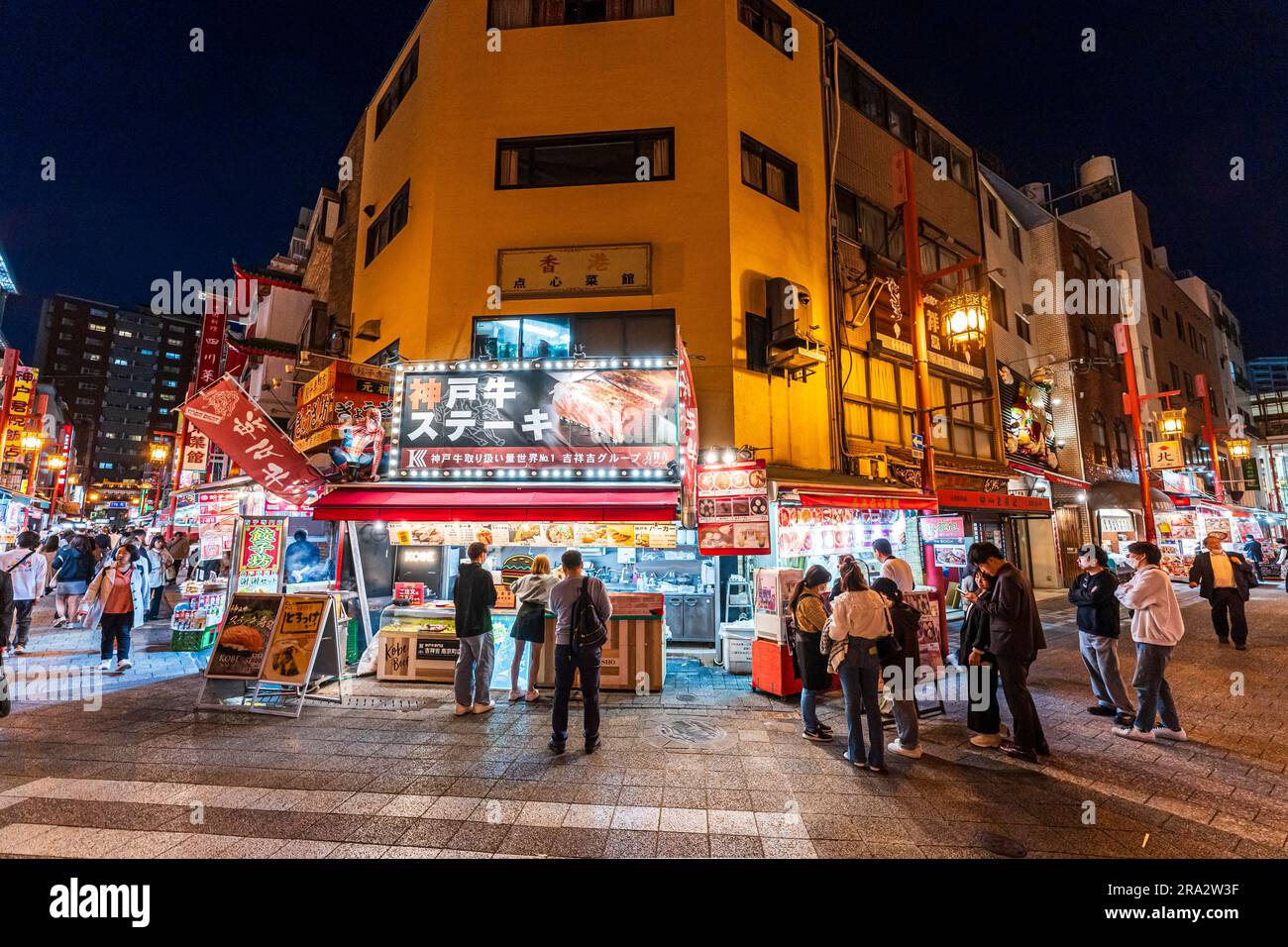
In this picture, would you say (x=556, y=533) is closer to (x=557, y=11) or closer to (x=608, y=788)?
(x=608, y=788)

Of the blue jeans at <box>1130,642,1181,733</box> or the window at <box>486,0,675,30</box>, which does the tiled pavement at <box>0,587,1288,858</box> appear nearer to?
the blue jeans at <box>1130,642,1181,733</box>

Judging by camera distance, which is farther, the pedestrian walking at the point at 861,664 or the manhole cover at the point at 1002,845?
the pedestrian walking at the point at 861,664

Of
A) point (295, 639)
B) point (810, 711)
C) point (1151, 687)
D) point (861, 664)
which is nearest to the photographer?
point (861, 664)

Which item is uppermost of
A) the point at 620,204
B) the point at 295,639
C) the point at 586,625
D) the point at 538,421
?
the point at 620,204

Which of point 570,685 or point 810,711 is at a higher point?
point 570,685

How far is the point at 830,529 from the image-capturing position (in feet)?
38.5

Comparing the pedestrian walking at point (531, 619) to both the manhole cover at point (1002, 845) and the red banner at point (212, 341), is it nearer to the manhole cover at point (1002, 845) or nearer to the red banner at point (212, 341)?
the manhole cover at point (1002, 845)

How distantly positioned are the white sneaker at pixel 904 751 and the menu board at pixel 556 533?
469 centimetres

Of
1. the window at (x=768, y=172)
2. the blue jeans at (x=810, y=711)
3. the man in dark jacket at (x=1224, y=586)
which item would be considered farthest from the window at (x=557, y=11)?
the man in dark jacket at (x=1224, y=586)

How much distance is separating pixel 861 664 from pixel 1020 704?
1.92 m

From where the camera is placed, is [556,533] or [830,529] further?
[830,529]

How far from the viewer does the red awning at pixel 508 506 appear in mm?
8633

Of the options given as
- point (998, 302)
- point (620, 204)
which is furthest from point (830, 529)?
point (998, 302)
